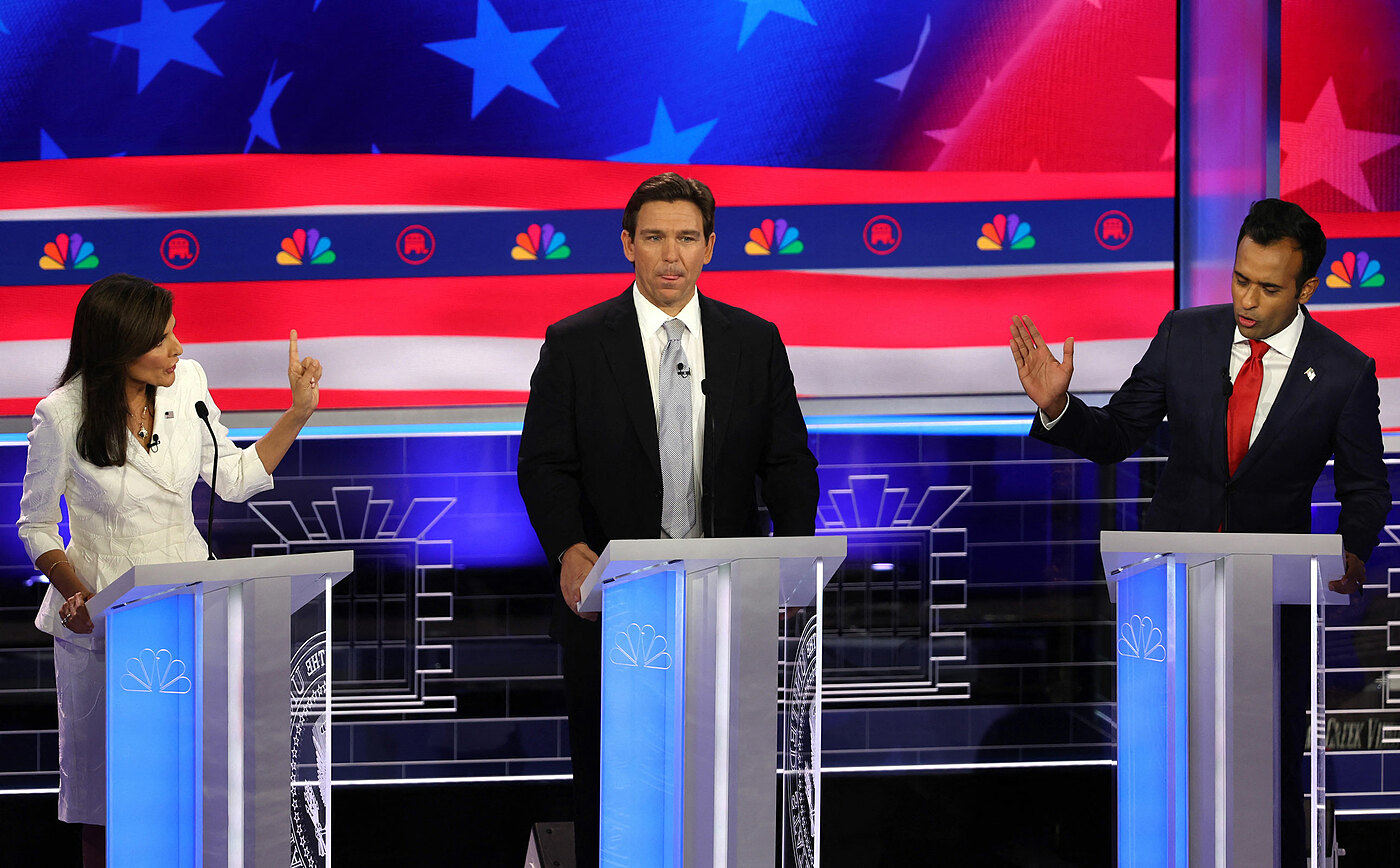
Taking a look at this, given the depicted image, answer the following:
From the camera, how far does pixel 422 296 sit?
14.0 feet

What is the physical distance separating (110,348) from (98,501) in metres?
0.32

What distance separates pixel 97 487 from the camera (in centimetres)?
277

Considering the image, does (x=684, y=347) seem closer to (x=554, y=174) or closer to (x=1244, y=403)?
(x=1244, y=403)

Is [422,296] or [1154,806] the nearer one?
[1154,806]

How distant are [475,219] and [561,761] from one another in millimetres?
1794

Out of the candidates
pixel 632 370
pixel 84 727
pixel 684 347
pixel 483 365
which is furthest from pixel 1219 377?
pixel 84 727

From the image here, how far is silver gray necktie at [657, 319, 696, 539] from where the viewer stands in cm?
278

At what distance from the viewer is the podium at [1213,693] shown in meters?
2.11

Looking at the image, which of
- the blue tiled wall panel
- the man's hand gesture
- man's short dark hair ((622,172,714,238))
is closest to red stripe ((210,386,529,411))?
the blue tiled wall panel

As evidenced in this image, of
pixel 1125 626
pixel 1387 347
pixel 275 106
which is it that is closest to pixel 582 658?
pixel 1125 626

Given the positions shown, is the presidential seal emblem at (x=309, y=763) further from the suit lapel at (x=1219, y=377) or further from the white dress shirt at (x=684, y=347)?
the suit lapel at (x=1219, y=377)

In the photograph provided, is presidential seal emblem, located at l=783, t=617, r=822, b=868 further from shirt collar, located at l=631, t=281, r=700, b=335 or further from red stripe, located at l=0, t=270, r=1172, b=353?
red stripe, located at l=0, t=270, r=1172, b=353

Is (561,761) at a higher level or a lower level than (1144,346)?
lower

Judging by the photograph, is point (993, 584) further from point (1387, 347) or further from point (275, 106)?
point (275, 106)
